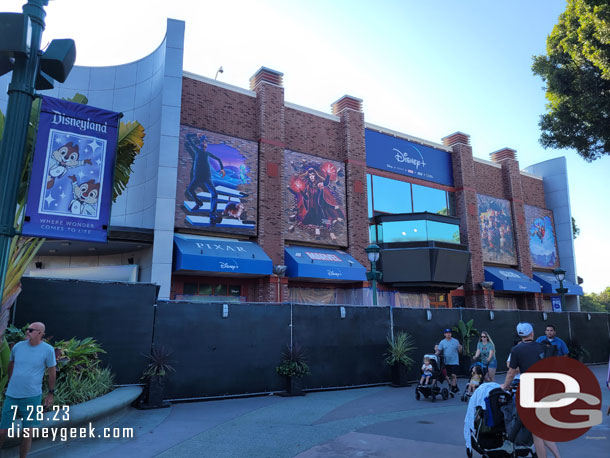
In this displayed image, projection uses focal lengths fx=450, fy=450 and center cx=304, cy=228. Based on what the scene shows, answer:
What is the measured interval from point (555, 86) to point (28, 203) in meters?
19.8

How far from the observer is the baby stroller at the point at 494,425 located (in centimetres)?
571

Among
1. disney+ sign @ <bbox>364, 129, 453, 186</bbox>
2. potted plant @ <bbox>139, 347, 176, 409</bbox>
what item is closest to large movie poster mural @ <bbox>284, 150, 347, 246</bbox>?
disney+ sign @ <bbox>364, 129, 453, 186</bbox>

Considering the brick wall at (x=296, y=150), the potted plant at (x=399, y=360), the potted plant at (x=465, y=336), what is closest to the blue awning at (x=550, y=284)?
the brick wall at (x=296, y=150)

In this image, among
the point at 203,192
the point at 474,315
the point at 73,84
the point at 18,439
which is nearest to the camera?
the point at 18,439

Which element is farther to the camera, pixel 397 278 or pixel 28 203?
pixel 397 278

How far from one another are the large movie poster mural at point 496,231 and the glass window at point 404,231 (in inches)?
276

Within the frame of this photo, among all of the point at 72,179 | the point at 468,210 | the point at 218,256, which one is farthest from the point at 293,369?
the point at 468,210

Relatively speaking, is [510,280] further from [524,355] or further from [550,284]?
[524,355]

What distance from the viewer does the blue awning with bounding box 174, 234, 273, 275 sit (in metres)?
18.0

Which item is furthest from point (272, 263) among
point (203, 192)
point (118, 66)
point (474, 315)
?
point (118, 66)

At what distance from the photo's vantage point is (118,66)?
74.0ft

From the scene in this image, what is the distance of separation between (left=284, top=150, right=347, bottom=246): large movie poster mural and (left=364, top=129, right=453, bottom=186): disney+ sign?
3.11m

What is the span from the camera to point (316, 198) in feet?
77.1

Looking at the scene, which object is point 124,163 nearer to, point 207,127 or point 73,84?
point 207,127
